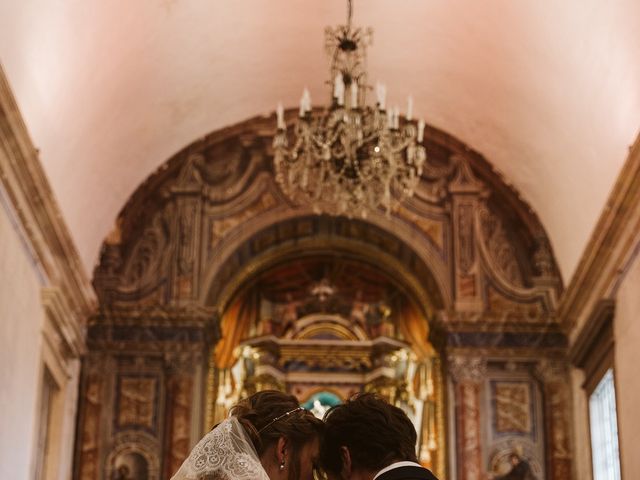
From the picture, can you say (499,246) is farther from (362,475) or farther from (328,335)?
(362,475)

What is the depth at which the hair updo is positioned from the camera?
18.6 feet

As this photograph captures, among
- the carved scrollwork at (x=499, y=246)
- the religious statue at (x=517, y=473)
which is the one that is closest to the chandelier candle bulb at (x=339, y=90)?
the carved scrollwork at (x=499, y=246)

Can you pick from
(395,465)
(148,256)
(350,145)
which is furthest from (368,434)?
(148,256)

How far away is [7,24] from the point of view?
11.0 m

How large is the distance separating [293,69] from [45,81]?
4007 millimetres

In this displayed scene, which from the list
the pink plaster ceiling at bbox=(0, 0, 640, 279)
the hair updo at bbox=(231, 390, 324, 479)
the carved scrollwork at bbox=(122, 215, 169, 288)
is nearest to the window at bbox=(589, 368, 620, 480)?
the pink plaster ceiling at bbox=(0, 0, 640, 279)

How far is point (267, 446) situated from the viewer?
18.8ft

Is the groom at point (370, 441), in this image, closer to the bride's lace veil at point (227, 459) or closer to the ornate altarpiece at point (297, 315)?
the bride's lace veil at point (227, 459)

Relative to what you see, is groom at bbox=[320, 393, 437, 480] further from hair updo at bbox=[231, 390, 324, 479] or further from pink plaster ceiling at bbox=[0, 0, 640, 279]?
pink plaster ceiling at bbox=[0, 0, 640, 279]

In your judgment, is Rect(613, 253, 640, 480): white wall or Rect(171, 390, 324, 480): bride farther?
Rect(613, 253, 640, 480): white wall

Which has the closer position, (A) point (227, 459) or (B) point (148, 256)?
(A) point (227, 459)

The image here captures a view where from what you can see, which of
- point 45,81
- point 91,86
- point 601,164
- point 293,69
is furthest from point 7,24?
point 601,164

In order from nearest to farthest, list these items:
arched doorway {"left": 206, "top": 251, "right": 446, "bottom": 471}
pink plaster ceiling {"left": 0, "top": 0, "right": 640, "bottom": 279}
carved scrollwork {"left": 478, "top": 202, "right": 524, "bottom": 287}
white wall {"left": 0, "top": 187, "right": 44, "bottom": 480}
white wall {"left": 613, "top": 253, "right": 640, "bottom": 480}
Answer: white wall {"left": 0, "top": 187, "right": 44, "bottom": 480} < pink plaster ceiling {"left": 0, "top": 0, "right": 640, "bottom": 279} < white wall {"left": 613, "top": 253, "right": 640, "bottom": 480} < carved scrollwork {"left": 478, "top": 202, "right": 524, "bottom": 287} < arched doorway {"left": 206, "top": 251, "right": 446, "bottom": 471}

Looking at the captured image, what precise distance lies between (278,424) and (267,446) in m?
0.12
